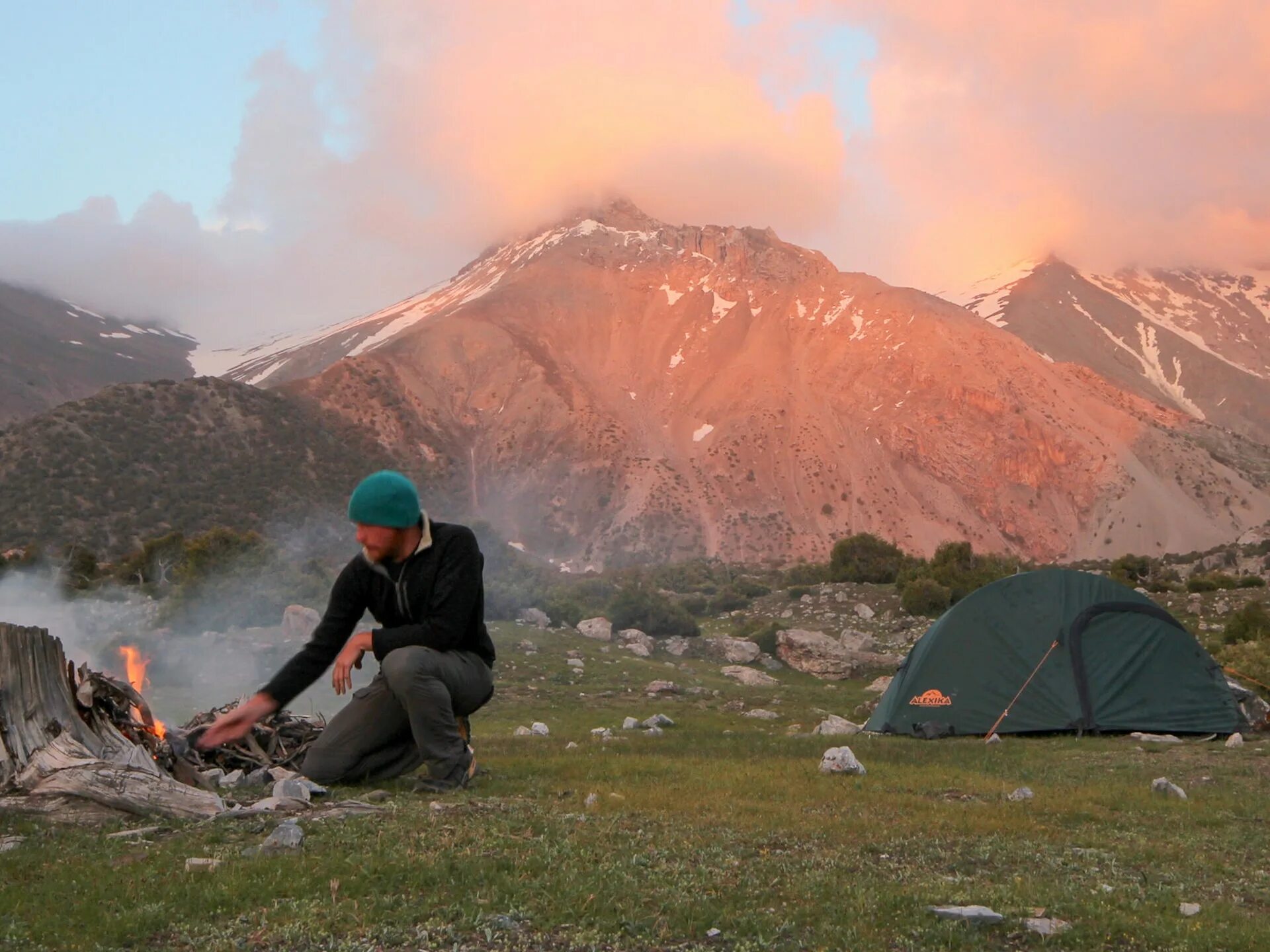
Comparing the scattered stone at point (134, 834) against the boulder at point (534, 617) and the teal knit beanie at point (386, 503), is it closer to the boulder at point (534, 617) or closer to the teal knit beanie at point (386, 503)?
the teal knit beanie at point (386, 503)

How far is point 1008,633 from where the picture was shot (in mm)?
14188

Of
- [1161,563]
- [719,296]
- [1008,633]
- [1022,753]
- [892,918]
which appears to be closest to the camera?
[892,918]

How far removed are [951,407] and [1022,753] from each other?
266ft

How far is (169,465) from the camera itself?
217ft

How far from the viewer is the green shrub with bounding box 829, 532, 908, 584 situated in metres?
40.9

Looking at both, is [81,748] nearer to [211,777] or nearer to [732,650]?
[211,777]

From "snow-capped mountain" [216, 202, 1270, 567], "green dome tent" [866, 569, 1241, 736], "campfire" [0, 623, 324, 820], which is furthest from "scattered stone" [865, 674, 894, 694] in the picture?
"snow-capped mountain" [216, 202, 1270, 567]

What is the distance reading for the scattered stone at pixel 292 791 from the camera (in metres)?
6.55

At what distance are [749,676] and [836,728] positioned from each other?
10530 mm

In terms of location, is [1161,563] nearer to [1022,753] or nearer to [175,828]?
[1022,753]

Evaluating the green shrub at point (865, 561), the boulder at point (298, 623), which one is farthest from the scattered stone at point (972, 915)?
the green shrub at point (865, 561)

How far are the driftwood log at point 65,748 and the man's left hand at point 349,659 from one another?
0.97 metres

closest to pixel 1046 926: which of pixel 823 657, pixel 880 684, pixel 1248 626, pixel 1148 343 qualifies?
pixel 880 684

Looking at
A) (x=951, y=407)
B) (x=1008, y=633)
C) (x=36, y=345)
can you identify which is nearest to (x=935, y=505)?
(x=951, y=407)
